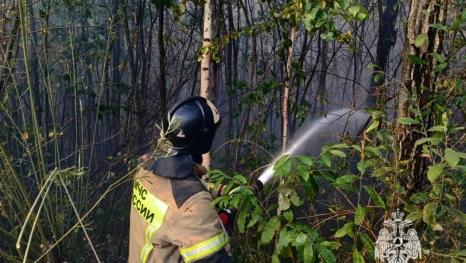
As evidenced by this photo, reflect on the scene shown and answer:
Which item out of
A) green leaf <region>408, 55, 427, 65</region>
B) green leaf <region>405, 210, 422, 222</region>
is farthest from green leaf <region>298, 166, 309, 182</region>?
green leaf <region>408, 55, 427, 65</region>

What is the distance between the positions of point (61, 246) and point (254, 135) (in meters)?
1.99

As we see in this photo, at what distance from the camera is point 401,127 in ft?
6.36

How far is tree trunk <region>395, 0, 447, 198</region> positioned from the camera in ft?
5.98

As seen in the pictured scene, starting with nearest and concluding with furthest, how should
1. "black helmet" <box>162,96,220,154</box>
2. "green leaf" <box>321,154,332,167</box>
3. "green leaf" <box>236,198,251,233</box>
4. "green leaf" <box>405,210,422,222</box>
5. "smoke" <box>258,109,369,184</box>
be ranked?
"green leaf" <box>321,154,332,167</box>, "green leaf" <box>405,210,422,222</box>, "green leaf" <box>236,198,251,233</box>, "black helmet" <box>162,96,220,154</box>, "smoke" <box>258,109,369,184</box>

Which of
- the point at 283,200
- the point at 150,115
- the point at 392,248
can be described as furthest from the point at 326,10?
the point at 150,115

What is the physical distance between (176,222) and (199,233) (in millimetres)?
122

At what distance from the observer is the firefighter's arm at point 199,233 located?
186 centimetres

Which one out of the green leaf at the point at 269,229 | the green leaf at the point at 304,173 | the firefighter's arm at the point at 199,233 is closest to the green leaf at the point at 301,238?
the green leaf at the point at 269,229

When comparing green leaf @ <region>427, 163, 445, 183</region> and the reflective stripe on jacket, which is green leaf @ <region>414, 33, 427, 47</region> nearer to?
green leaf @ <region>427, 163, 445, 183</region>

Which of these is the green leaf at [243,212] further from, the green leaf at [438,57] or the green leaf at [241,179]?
the green leaf at [438,57]

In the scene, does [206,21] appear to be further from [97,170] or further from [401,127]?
[97,170]

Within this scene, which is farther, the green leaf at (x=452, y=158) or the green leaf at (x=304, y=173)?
the green leaf at (x=304, y=173)

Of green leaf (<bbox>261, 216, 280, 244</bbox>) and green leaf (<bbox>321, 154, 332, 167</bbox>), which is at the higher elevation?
green leaf (<bbox>321, 154, 332, 167</bbox>)

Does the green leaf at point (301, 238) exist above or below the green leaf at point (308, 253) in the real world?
above
